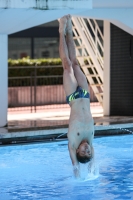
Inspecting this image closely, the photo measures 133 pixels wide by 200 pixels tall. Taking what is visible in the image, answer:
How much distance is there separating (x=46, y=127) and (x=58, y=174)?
350 centimetres

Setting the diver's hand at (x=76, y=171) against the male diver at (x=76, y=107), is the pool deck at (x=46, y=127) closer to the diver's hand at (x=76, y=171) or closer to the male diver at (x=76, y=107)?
the male diver at (x=76, y=107)

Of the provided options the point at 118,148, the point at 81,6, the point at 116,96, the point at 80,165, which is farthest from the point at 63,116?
the point at 80,165

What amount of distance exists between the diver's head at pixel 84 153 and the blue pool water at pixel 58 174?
1.38ft

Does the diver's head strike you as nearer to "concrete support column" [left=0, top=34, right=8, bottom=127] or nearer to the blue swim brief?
the blue swim brief

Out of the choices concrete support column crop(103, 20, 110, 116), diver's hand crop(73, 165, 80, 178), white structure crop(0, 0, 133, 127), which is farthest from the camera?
concrete support column crop(103, 20, 110, 116)

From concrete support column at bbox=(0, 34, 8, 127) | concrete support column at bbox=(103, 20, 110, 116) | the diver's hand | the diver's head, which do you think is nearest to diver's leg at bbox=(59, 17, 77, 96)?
the diver's head

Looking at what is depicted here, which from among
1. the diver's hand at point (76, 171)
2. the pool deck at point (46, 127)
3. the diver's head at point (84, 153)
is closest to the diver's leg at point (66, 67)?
the diver's head at point (84, 153)

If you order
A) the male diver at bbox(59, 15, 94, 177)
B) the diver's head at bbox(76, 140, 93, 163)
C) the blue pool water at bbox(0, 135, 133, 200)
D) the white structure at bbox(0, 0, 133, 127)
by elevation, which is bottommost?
the blue pool water at bbox(0, 135, 133, 200)

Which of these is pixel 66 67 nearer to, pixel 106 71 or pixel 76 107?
pixel 76 107

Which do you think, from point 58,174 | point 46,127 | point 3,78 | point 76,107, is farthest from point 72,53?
point 3,78

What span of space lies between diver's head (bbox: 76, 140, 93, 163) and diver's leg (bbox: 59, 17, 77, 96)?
1.07 meters

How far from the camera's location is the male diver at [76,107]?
321 inches

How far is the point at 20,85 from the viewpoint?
2028cm

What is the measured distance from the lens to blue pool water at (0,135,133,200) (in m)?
7.82
